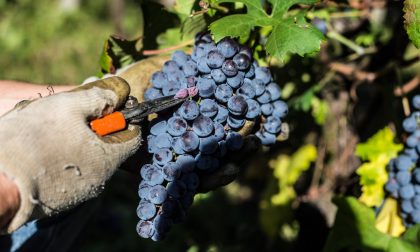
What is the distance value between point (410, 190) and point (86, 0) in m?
5.56

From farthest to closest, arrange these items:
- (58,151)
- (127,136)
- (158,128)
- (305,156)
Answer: (305,156), (158,128), (127,136), (58,151)

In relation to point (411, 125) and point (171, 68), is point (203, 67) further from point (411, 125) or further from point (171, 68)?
point (411, 125)

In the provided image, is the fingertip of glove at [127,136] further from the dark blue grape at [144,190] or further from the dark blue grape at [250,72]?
the dark blue grape at [250,72]

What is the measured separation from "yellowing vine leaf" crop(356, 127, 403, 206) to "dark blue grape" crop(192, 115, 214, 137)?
854 millimetres

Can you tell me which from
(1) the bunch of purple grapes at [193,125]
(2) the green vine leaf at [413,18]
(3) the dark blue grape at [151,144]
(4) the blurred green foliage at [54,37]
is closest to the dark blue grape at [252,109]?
(1) the bunch of purple grapes at [193,125]

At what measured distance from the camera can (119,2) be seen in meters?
5.70

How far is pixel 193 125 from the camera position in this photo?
1.67 metres

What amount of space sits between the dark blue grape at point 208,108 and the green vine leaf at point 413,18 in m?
0.69

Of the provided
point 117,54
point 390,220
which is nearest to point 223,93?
point 117,54

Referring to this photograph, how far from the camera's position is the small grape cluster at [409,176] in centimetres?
208

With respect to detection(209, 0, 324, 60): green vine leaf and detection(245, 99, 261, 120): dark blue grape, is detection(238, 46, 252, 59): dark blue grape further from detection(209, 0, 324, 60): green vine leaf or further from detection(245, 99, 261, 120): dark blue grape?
detection(245, 99, 261, 120): dark blue grape

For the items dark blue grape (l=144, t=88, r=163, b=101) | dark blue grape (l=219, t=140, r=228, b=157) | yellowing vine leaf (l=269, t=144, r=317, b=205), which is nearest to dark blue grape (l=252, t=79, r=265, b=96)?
dark blue grape (l=219, t=140, r=228, b=157)

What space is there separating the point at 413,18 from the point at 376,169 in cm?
71

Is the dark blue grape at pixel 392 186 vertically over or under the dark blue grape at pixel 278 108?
under
